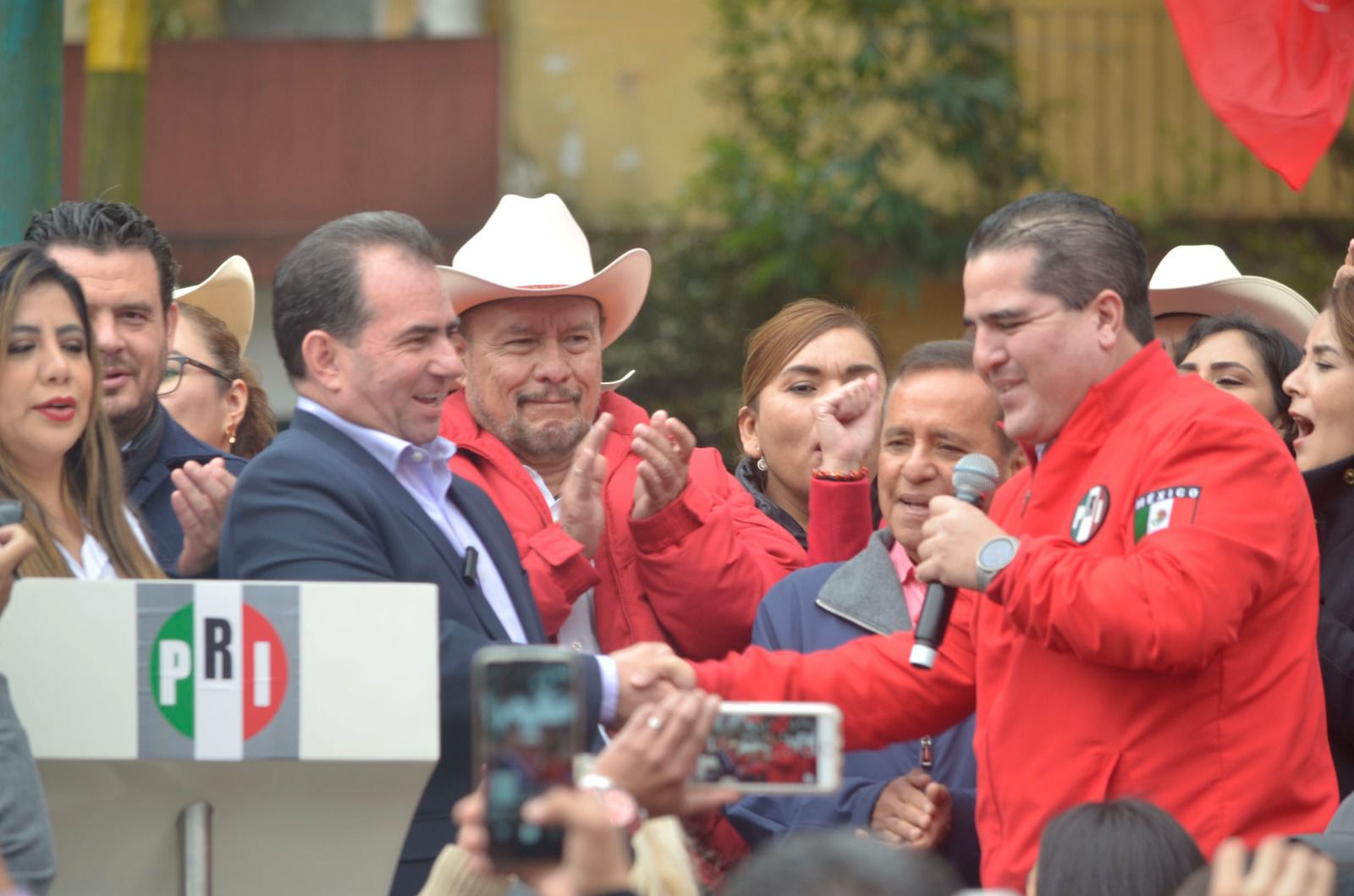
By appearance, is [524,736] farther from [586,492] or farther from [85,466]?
[586,492]

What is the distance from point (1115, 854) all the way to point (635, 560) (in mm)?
2044

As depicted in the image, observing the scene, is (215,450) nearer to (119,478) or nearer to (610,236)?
(119,478)

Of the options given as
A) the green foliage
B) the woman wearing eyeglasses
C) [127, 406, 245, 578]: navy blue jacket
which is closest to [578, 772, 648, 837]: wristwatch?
[127, 406, 245, 578]: navy blue jacket

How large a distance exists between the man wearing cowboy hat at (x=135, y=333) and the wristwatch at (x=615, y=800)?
1.87m

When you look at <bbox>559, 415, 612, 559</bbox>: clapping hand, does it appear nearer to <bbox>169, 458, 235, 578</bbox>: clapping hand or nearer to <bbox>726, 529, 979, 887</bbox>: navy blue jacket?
<bbox>726, 529, 979, 887</bbox>: navy blue jacket

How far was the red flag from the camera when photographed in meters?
6.04

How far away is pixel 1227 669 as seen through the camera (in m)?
3.63

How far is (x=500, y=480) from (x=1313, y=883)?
9.40 feet

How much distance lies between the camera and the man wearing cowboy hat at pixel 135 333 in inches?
188

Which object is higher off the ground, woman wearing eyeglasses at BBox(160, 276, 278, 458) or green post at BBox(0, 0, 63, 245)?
green post at BBox(0, 0, 63, 245)

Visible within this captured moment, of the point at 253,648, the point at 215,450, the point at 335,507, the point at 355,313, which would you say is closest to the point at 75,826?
the point at 253,648

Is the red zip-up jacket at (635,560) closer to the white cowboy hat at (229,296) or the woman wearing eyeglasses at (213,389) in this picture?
the woman wearing eyeglasses at (213,389)

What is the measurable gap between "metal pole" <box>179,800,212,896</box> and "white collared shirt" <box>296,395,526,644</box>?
802 mm

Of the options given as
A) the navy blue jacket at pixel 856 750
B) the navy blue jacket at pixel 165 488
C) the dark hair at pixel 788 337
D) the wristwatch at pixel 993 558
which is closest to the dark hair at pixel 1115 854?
the wristwatch at pixel 993 558
